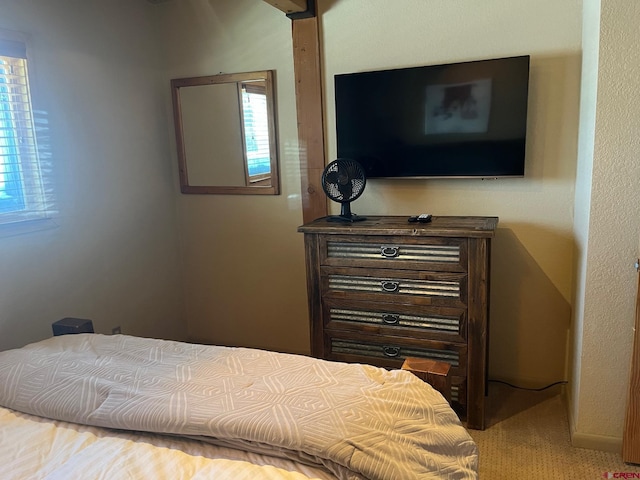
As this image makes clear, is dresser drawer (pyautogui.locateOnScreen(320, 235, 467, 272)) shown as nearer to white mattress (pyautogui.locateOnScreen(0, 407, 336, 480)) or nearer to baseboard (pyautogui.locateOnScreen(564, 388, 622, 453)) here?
baseboard (pyautogui.locateOnScreen(564, 388, 622, 453))

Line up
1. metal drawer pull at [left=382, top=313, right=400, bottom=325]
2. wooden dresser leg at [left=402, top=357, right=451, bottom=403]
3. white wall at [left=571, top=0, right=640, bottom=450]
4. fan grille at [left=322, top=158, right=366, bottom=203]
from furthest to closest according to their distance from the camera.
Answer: fan grille at [left=322, top=158, right=366, bottom=203]
metal drawer pull at [left=382, top=313, right=400, bottom=325]
white wall at [left=571, top=0, right=640, bottom=450]
wooden dresser leg at [left=402, top=357, right=451, bottom=403]

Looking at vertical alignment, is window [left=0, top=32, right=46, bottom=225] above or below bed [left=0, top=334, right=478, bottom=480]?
above

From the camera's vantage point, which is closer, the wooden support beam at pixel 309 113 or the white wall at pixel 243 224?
the wooden support beam at pixel 309 113

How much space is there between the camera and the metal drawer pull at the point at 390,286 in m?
2.49

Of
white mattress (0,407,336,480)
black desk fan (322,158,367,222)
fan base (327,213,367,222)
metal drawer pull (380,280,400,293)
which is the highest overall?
black desk fan (322,158,367,222)

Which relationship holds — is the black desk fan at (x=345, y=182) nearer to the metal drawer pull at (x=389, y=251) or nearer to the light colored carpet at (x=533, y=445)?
the metal drawer pull at (x=389, y=251)

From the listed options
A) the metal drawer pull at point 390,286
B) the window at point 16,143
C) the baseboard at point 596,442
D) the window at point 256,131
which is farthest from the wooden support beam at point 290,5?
the baseboard at point 596,442

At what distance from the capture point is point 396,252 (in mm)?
2463

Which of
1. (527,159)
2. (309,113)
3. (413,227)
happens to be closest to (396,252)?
(413,227)

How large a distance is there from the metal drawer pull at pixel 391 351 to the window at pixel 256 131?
4.58 feet

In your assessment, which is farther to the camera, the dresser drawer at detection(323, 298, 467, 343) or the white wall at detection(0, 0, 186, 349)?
the white wall at detection(0, 0, 186, 349)

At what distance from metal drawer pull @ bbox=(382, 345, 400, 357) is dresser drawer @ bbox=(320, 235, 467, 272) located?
440mm

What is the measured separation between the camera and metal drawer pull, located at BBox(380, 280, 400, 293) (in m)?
2.49

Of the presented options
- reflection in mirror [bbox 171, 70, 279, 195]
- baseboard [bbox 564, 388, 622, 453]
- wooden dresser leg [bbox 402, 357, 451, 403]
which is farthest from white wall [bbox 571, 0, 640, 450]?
reflection in mirror [bbox 171, 70, 279, 195]
